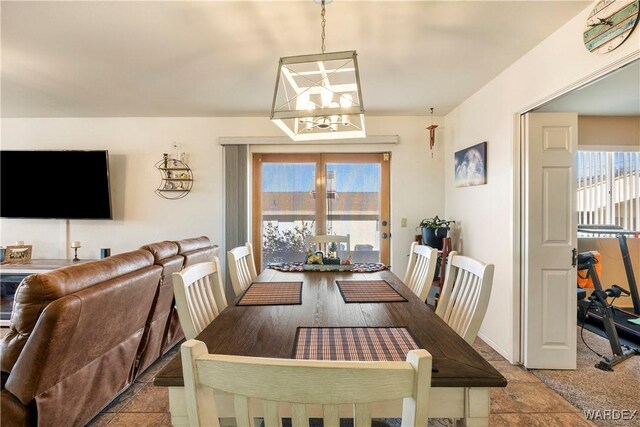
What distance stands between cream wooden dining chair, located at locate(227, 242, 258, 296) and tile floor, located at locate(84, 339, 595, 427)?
0.90 m

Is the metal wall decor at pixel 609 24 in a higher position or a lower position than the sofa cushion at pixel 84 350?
higher

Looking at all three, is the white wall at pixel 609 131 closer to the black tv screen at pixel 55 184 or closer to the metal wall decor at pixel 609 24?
the metal wall decor at pixel 609 24

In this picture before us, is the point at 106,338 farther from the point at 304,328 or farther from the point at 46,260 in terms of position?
the point at 46,260

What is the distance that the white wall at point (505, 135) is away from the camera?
6.53 ft

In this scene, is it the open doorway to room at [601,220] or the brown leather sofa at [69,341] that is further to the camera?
the open doorway to room at [601,220]

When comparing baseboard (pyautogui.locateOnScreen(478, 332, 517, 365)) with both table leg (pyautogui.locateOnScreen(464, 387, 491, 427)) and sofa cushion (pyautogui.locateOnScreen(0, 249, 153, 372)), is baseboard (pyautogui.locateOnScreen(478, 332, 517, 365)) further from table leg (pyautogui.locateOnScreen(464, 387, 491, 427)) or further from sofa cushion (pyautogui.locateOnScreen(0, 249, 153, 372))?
sofa cushion (pyautogui.locateOnScreen(0, 249, 153, 372))

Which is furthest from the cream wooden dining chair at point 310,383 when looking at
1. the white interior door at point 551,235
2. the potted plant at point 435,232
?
the potted plant at point 435,232

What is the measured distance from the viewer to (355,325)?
51.4 inches

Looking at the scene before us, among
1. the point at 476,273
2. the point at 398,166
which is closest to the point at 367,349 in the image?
the point at 476,273

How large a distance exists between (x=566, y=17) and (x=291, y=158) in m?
2.92

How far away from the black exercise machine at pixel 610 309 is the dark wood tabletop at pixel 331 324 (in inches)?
83.5

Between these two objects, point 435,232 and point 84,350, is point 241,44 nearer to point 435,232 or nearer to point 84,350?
point 84,350

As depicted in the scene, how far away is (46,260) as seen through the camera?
3949mm

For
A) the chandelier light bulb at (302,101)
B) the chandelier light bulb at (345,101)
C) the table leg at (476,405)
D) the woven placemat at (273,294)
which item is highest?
the chandelier light bulb at (302,101)
